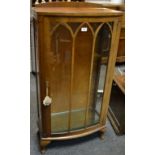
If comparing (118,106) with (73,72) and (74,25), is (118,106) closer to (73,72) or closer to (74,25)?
(73,72)

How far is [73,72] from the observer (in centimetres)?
127

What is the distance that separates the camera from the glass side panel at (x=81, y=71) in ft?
3.94

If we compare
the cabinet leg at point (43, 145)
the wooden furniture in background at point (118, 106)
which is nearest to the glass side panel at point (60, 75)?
the cabinet leg at point (43, 145)

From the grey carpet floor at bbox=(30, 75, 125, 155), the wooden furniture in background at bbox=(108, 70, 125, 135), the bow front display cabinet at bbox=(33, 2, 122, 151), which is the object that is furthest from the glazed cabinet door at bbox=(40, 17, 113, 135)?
the wooden furniture in background at bbox=(108, 70, 125, 135)

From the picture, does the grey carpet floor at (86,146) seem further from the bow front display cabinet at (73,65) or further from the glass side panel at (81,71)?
the glass side panel at (81,71)

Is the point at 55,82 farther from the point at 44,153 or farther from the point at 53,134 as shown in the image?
the point at 44,153

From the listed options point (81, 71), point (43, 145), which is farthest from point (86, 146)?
point (81, 71)

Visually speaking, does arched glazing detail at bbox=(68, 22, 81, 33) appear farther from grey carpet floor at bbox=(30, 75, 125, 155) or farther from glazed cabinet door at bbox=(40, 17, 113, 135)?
grey carpet floor at bbox=(30, 75, 125, 155)

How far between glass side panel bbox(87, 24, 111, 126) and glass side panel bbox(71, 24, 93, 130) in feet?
0.16

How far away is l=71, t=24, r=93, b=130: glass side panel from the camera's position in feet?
3.94
